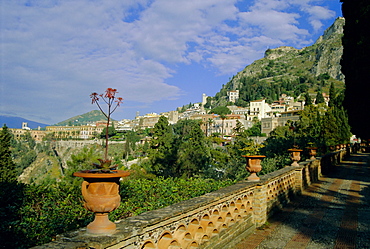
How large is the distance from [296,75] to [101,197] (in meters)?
177

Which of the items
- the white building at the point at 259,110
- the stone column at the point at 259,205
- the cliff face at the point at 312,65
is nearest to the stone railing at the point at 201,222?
the stone column at the point at 259,205

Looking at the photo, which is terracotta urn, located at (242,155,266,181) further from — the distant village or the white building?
the white building

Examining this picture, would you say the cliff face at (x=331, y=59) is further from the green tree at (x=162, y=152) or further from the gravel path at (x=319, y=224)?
the gravel path at (x=319, y=224)

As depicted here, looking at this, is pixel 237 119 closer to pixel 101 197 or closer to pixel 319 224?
pixel 319 224

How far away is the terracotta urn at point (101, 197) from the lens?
2010mm

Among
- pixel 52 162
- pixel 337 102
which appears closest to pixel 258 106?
pixel 337 102

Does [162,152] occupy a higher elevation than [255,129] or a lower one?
lower

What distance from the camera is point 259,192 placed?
191 inches

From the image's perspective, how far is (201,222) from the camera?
10.4 ft

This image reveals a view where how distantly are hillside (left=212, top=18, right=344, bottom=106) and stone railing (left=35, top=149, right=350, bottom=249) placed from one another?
11774cm

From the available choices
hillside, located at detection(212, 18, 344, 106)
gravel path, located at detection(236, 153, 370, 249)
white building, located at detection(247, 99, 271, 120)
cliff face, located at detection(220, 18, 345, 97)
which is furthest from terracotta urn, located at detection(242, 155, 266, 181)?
cliff face, located at detection(220, 18, 345, 97)

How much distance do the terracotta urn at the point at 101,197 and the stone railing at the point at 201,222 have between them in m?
0.09

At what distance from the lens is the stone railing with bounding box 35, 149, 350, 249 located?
6.37 feet

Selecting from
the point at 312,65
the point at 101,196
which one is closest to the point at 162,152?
the point at 101,196
